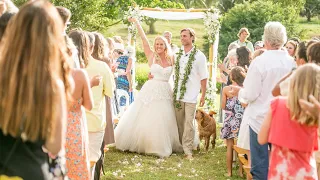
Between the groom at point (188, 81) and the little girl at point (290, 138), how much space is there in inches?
181

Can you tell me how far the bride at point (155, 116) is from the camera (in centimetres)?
894

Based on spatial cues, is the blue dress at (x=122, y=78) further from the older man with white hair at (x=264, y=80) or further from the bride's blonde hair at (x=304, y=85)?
the bride's blonde hair at (x=304, y=85)

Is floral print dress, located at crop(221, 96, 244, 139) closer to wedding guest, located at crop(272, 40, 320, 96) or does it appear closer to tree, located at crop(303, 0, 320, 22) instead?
wedding guest, located at crop(272, 40, 320, 96)

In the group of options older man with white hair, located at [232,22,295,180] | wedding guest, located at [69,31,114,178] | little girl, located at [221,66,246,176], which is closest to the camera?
older man with white hair, located at [232,22,295,180]

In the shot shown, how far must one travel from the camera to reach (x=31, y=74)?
2.95m

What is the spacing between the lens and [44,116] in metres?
2.98

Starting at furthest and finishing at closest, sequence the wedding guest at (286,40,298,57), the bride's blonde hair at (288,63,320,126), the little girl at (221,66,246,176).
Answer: the wedding guest at (286,40,298,57) → the little girl at (221,66,246,176) → the bride's blonde hair at (288,63,320,126)

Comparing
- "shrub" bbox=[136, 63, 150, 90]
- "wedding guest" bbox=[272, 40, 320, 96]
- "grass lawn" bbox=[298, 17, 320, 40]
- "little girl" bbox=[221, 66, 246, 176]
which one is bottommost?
"shrub" bbox=[136, 63, 150, 90]

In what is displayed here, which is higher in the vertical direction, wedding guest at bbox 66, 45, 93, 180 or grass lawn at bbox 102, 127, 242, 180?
wedding guest at bbox 66, 45, 93, 180

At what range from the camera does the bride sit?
894 cm

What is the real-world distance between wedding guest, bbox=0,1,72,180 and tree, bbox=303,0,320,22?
162ft

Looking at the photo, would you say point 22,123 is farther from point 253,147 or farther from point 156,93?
point 156,93

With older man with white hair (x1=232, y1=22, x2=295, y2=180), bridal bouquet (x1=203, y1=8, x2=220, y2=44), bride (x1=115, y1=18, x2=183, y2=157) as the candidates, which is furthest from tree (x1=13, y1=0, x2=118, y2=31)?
older man with white hair (x1=232, y1=22, x2=295, y2=180)

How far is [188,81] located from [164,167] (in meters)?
1.47
